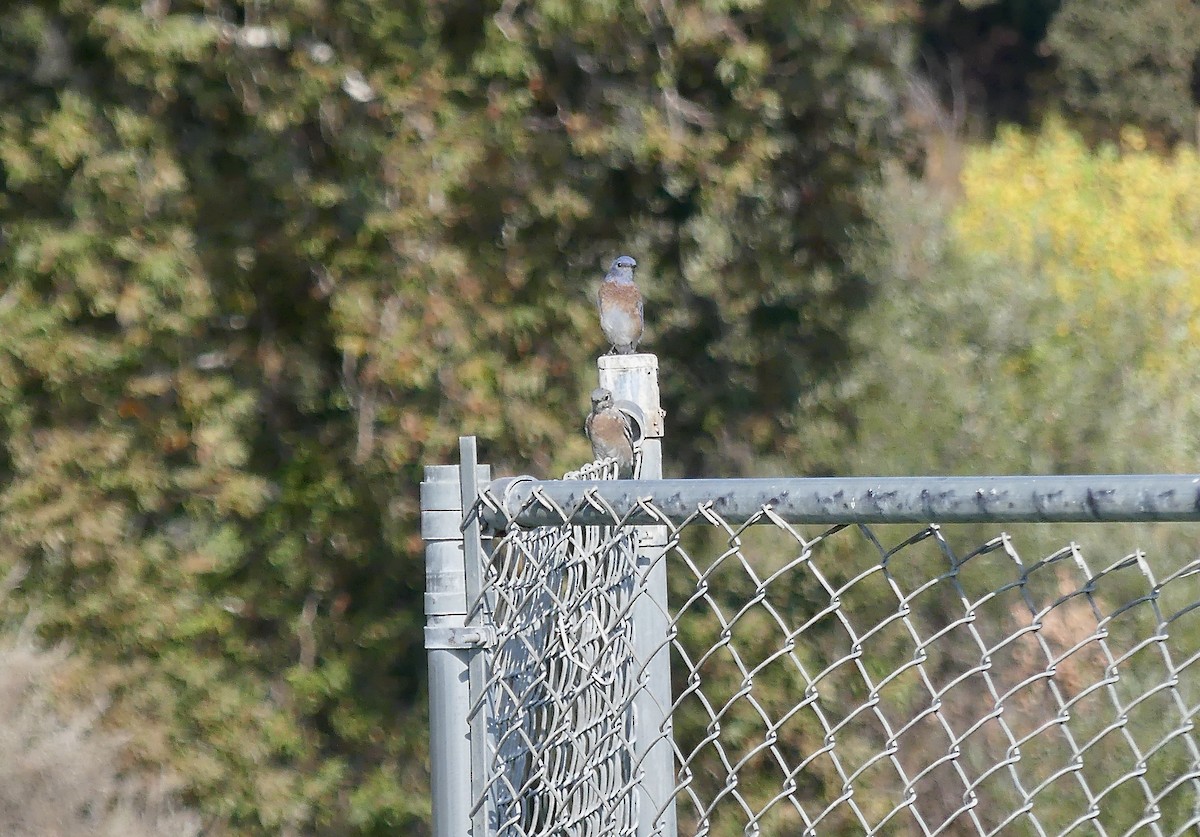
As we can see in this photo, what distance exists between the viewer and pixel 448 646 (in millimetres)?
1383

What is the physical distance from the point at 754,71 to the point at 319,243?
1.48m

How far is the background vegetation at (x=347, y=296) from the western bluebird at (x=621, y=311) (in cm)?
102

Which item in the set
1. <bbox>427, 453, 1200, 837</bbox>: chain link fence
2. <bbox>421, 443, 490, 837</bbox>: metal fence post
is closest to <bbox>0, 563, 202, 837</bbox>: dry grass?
<bbox>427, 453, 1200, 837</bbox>: chain link fence

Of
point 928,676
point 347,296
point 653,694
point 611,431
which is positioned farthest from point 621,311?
point 653,694

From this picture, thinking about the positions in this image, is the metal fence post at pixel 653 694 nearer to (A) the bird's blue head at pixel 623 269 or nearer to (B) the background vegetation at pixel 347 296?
(A) the bird's blue head at pixel 623 269

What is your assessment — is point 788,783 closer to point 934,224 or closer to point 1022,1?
point 934,224

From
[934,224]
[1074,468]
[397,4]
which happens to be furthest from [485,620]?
[934,224]

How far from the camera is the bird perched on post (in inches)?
120

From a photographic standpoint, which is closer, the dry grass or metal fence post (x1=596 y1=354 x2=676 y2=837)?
metal fence post (x1=596 y1=354 x2=676 y2=837)

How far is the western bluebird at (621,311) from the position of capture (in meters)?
3.06

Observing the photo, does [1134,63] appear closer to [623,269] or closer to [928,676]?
[928,676]

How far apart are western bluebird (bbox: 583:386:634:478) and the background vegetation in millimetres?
2641

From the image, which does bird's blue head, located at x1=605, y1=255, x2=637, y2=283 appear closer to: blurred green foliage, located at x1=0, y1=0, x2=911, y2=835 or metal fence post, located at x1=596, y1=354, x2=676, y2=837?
blurred green foliage, located at x1=0, y1=0, x2=911, y2=835

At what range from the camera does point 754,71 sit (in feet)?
15.1
